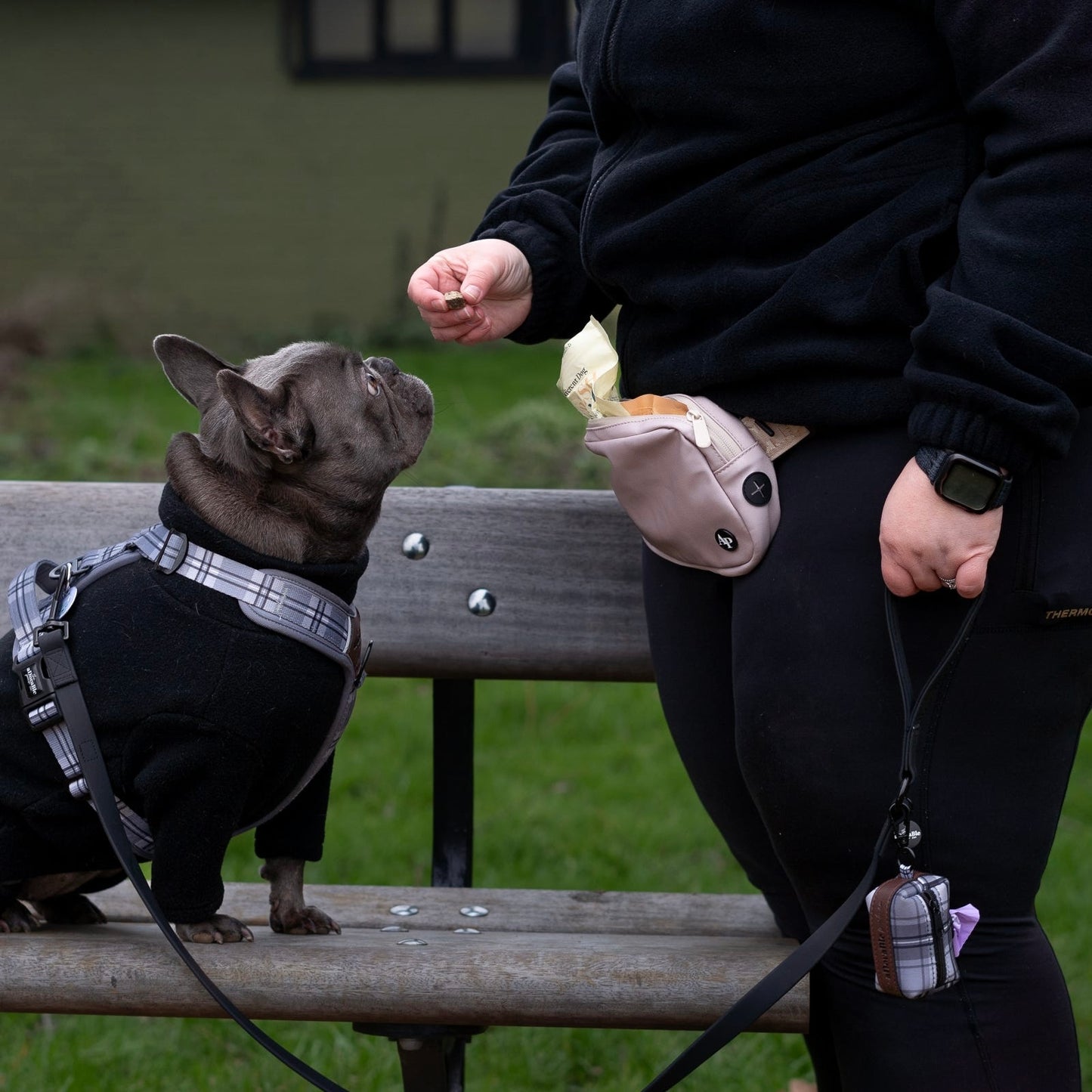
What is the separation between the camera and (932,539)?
165cm

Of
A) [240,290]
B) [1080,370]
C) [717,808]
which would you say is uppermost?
[1080,370]

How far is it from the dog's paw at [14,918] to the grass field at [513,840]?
0.76 m

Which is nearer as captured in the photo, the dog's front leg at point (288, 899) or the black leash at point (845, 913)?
the black leash at point (845, 913)

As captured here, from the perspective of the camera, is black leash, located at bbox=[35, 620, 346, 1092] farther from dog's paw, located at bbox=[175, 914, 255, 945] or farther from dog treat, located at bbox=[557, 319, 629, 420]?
dog treat, located at bbox=[557, 319, 629, 420]

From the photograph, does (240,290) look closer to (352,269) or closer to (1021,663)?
(352,269)

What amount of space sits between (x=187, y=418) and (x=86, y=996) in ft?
21.6

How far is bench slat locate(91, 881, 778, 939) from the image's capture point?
8.50 feet

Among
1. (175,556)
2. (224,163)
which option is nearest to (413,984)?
(175,556)

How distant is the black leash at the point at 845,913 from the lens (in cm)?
170

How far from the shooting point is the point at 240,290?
1441 centimetres

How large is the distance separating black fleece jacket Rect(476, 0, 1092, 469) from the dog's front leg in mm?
1008

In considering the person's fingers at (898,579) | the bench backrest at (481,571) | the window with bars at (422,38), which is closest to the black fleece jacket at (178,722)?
the bench backrest at (481,571)

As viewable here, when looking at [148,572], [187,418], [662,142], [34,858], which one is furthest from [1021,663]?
[187,418]

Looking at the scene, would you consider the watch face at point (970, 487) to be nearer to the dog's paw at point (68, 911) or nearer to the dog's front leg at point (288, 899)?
the dog's front leg at point (288, 899)
